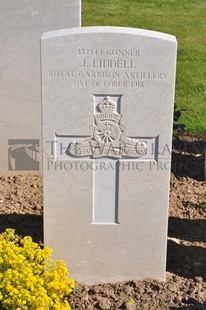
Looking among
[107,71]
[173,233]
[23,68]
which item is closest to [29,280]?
[107,71]

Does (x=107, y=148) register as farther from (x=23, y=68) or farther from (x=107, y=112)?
(x=23, y=68)

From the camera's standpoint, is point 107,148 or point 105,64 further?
point 107,148

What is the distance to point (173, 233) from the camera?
495 centimetres

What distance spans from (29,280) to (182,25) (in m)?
9.65

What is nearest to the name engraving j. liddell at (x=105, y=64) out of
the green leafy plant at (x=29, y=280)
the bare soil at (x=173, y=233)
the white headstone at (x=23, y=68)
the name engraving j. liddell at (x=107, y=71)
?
the name engraving j. liddell at (x=107, y=71)

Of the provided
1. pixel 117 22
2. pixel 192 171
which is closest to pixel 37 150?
pixel 192 171

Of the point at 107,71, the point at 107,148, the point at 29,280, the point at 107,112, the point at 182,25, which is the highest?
the point at 182,25

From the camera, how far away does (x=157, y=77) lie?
382 centimetres

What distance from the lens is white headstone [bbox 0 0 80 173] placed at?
17.7 ft

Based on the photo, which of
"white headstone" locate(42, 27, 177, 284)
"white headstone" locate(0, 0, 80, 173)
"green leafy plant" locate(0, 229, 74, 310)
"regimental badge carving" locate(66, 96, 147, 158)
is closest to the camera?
"green leafy plant" locate(0, 229, 74, 310)

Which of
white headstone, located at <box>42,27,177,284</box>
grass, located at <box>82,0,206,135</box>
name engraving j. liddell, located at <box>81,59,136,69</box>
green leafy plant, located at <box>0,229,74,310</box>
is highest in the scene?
grass, located at <box>82,0,206,135</box>

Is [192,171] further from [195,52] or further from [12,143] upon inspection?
[195,52]

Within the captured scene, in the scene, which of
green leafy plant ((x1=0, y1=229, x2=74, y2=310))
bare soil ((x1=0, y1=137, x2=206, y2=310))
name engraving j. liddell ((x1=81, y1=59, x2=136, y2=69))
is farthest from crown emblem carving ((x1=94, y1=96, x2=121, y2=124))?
bare soil ((x1=0, y1=137, x2=206, y2=310))

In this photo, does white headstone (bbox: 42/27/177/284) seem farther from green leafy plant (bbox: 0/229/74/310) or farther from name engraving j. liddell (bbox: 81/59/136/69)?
green leafy plant (bbox: 0/229/74/310)
